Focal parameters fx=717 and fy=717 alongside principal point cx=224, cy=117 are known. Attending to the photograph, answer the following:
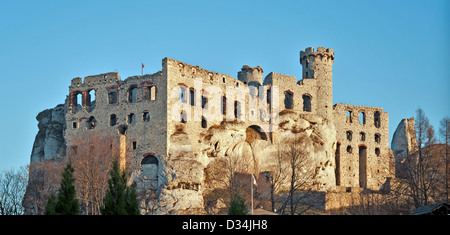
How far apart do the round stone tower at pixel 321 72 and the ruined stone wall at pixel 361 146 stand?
3065 mm

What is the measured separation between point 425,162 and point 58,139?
42393mm

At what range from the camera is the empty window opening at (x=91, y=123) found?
80062 millimetres

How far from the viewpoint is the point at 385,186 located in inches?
3497

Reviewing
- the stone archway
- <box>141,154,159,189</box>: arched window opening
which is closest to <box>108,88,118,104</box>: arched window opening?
<box>141,154,159,189</box>: arched window opening

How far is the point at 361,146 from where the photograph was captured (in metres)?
93.1

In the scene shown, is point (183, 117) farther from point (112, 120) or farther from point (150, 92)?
point (112, 120)

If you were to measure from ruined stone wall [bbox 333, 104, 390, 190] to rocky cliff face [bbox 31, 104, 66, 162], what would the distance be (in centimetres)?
3411

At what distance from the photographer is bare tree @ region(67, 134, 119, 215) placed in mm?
73688

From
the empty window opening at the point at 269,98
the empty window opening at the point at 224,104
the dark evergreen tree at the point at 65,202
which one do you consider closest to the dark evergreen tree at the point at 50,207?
the dark evergreen tree at the point at 65,202

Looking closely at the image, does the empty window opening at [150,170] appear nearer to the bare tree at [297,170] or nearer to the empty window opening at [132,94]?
the empty window opening at [132,94]

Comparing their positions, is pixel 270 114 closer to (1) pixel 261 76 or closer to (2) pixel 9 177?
(1) pixel 261 76

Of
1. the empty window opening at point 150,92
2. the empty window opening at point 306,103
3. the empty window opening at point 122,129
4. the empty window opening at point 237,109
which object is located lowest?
the empty window opening at point 122,129
